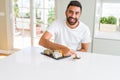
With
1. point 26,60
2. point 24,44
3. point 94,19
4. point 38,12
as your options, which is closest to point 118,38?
point 94,19

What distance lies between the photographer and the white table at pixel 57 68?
4.64 ft

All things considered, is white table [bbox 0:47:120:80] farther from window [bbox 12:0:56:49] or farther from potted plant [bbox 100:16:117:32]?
window [bbox 12:0:56:49]

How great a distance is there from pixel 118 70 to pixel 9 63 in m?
0.88

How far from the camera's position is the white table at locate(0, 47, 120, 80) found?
1.42 meters

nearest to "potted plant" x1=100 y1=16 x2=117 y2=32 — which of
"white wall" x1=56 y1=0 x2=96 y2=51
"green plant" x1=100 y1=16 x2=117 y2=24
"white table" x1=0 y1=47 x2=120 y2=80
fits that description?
"green plant" x1=100 y1=16 x2=117 y2=24

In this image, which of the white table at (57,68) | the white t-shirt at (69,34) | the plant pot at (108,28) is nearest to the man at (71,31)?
the white t-shirt at (69,34)

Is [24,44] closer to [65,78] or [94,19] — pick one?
[94,19]

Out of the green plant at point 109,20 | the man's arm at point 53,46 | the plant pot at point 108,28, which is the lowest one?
the man's arm at point 53,46

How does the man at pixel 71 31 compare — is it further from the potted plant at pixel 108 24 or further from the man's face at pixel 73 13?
the potted plant at pixel 108 24

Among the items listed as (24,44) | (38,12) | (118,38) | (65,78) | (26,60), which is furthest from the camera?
(24,44)

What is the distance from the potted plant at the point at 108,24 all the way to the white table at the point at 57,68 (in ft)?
5.09

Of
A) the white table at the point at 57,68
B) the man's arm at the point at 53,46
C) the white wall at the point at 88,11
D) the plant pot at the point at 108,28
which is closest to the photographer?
the white table at the point at 57,68

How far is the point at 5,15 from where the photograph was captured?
4.46 meters

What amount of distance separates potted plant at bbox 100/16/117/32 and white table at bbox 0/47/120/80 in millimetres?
1551
